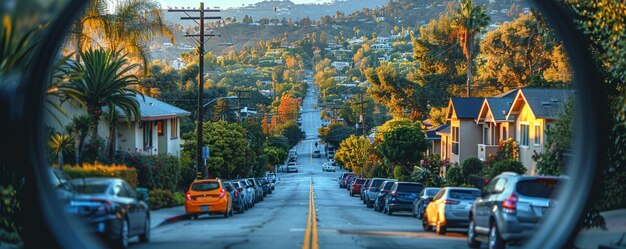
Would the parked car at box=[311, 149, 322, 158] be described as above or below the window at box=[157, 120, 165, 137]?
below

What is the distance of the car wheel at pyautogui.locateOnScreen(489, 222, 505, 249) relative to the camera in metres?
14.2

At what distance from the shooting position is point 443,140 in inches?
912

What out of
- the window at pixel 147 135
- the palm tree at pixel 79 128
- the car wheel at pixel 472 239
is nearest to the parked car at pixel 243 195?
the window at pixel 147 135

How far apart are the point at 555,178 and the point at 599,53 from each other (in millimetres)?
6107

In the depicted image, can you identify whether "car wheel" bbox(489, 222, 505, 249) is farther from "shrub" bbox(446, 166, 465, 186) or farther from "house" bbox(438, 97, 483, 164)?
"shrub" bbox(446, 166, 465, 186)

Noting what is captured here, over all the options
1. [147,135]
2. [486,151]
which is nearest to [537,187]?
[486,151]

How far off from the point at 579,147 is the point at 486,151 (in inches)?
186

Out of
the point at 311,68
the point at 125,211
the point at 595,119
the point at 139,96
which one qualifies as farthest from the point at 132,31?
the point at 311,68

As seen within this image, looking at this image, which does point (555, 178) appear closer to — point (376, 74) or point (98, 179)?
point (98, 179)

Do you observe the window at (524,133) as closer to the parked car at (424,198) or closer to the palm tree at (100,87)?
the parked car at (424,198)

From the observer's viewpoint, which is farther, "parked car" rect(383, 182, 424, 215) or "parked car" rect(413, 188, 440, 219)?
"parked car" rect(383, 182, 424, 215)

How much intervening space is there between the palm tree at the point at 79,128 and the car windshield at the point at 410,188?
18343 mm

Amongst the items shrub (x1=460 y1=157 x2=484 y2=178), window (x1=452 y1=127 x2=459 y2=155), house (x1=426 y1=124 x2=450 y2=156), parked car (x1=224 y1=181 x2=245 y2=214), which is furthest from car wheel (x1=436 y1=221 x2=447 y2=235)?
parked car (x1=224 y1=181 x2=245 y2=214)

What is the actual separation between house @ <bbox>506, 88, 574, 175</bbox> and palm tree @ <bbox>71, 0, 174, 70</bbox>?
8673mm
